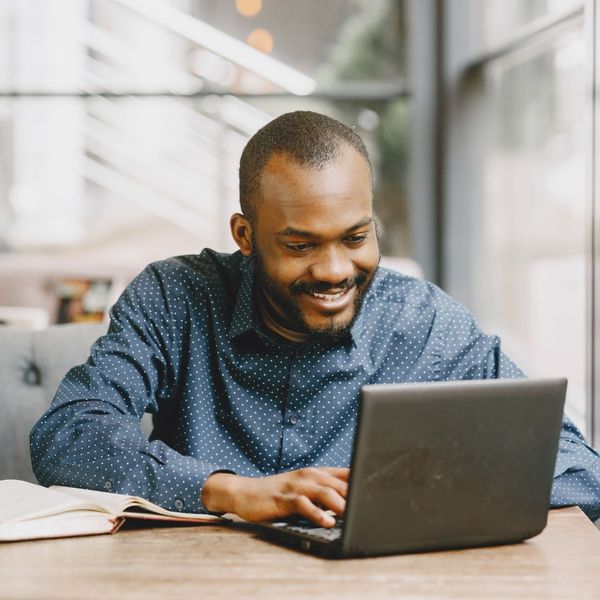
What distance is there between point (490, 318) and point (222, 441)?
1.92m

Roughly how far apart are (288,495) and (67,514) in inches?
10.4

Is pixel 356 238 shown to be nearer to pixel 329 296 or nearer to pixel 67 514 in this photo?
pixel 329 296

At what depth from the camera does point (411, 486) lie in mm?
1210

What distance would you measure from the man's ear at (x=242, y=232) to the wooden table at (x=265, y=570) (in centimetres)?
56

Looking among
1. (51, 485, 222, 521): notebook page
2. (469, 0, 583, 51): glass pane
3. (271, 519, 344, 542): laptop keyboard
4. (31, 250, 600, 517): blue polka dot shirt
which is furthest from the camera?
(469, 0, 583, 51): glass pane

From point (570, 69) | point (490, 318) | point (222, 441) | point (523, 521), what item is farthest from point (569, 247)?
point (523, 521)

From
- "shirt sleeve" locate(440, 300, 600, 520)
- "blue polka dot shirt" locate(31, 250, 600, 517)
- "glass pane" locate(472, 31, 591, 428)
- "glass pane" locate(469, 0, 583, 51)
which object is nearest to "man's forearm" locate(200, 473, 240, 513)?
"blue polka dot shirt" locate(31, 250, 600, 517)

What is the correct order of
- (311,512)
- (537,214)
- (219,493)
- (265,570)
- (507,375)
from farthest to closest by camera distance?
(537,214), (507,375), (219,493), (311,512), (265,570)

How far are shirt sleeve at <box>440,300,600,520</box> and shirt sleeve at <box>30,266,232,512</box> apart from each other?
17.8 inches

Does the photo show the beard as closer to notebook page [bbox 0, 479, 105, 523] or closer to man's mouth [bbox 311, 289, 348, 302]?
man's mouth [bbox 311, 289, 348, 302]

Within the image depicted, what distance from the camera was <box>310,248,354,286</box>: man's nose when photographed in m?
1.59

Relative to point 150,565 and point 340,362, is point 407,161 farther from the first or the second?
point 150,565

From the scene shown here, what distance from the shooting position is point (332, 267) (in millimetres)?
1592

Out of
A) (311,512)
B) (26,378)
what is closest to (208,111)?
(26,378)
